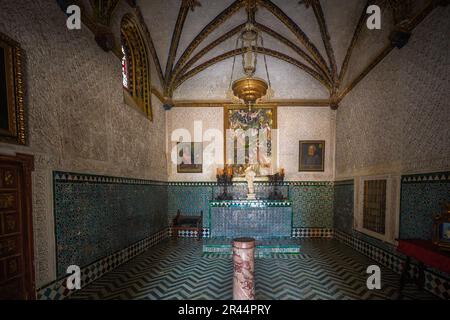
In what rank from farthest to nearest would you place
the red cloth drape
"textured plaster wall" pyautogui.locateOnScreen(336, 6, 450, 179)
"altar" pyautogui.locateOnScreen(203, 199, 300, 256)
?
"altar" pyautogui.locateOnScreen(203, 199, 300, 256) → "textured plaster wall" pyautogui.locateOnScreen(336, 6, 450, 179) → the red cloth drape

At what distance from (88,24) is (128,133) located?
2.32 metres

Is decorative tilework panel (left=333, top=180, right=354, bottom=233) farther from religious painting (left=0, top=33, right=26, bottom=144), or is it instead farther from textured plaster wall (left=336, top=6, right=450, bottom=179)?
religious painting (left=0, top=33, right=26, bottom=144)

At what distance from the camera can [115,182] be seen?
15.5 feet

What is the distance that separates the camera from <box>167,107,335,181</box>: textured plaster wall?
796cm

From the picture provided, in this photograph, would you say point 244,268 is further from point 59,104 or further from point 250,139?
point 250,139

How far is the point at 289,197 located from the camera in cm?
788

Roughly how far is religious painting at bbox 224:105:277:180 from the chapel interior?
54mm

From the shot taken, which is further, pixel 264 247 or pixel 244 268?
pixel 264 247

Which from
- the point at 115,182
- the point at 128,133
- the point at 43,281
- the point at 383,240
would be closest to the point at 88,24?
the point at 128,133

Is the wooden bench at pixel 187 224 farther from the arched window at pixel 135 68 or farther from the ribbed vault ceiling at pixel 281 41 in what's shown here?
the ribbed vault ceiling at pixel 281 41

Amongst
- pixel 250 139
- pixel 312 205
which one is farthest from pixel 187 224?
pixel 312 205

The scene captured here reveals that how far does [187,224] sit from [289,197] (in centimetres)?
390

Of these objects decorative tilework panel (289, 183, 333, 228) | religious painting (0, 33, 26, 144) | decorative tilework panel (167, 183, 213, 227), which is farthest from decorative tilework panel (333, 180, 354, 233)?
religious painting (0, 33, 26, 144)
